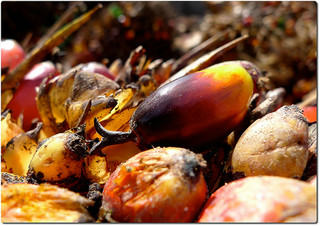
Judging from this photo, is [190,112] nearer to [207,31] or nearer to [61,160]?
[61,160]

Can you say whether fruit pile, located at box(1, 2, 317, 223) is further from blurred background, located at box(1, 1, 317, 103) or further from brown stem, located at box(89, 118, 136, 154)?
blurred background, located at box(1, 1, 317, 103)

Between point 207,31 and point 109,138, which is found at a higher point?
point 109,138

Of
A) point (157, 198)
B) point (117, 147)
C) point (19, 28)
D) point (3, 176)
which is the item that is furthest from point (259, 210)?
point (19, 28)

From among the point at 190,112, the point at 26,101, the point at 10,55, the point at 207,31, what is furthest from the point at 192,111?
the point at 207,31

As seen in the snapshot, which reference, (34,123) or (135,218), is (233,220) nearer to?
(135,218)

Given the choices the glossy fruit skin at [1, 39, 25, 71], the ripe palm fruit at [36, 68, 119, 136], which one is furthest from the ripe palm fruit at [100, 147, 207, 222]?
the glossy fruit skin at [1, 39, 25, 71]

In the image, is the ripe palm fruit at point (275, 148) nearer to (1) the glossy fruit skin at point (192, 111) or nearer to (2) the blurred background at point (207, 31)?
(1) the glossy fruit skin at point (192, 111)
